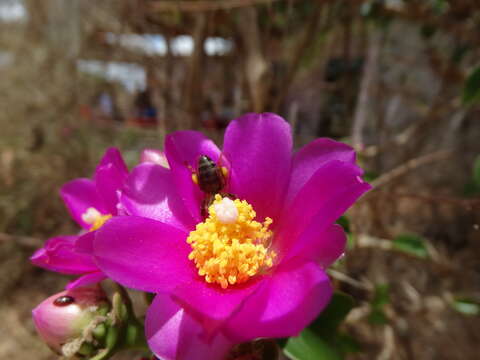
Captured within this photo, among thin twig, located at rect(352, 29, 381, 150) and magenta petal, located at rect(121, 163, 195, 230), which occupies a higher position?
magenta petal, located at rect(121, 163, 195, 230)

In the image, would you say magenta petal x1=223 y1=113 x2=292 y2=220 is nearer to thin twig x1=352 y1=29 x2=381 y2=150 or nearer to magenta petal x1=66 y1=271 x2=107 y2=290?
magenta petal x1=66 y1=271 x2=107 y2=290

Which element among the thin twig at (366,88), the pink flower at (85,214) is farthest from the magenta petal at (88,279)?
the thin twig at (366,88)

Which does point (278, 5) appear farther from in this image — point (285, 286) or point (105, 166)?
point (285, 286)

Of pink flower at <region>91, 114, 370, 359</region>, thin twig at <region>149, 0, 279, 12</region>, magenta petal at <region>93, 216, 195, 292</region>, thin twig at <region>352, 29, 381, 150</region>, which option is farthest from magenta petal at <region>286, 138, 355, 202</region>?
thin twig at <region>352, 29, 381, 150</region>

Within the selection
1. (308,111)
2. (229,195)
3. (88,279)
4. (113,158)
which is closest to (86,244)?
(88,279)

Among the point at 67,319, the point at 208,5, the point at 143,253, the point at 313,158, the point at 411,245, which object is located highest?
the point at 208,5

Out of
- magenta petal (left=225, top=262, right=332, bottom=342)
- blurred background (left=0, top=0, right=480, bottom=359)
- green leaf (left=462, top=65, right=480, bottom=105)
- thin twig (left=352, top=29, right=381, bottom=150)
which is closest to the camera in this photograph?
magenta petal (left=225, top=262, right=332, bottom=342)

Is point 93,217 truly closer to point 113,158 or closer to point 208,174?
point 113,158
